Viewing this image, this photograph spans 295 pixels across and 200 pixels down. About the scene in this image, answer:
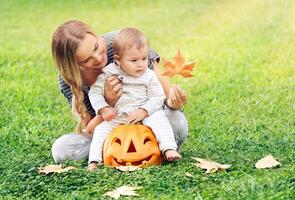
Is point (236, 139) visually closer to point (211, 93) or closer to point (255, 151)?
point (255, 151)

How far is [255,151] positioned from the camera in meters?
5.49

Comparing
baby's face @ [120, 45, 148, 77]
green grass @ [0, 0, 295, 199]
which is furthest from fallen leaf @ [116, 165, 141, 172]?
baby's face @ [120, 45, 148, 77]

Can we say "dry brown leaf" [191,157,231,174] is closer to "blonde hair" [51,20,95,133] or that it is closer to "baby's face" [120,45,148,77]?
"baby's face" [120,45,148,77]

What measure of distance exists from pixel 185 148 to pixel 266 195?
183 cm

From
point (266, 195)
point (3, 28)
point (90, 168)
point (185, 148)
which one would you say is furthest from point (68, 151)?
point (3, 28)

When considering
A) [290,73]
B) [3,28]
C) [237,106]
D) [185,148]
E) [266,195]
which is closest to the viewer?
[266,195]

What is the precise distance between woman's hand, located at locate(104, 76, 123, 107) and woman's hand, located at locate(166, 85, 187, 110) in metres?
0.33

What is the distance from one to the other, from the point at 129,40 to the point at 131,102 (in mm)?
479

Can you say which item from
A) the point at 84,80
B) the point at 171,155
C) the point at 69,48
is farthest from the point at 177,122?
the point at 69,48

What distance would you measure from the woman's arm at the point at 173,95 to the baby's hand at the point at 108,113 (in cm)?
38

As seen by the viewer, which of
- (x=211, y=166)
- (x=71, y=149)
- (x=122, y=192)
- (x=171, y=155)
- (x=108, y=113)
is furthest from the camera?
(x=71, y=149)

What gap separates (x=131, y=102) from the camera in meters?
5.23

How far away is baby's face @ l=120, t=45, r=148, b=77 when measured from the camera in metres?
4.96

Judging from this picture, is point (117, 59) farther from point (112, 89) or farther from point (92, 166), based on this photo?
point (92, 166)
